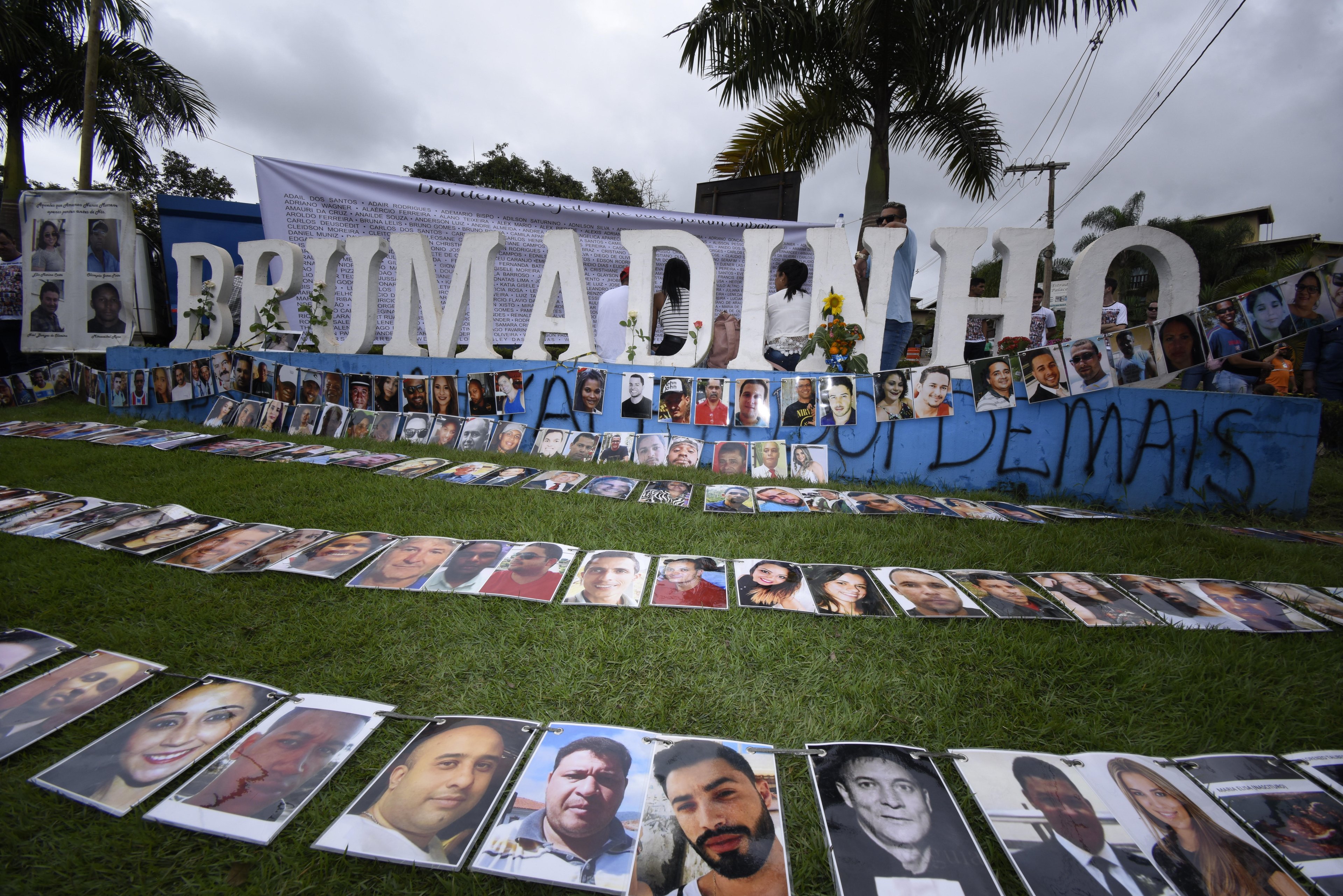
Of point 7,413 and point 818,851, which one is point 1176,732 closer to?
point 818,851

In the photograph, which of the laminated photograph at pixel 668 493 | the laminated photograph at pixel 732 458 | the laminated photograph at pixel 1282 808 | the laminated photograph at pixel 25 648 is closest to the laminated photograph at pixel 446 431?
the laminated photograph at pixel 668 493

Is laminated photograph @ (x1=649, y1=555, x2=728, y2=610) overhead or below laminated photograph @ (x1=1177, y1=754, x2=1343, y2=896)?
overhead

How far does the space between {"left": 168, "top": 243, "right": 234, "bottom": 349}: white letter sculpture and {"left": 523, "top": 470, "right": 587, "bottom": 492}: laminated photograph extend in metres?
4.79

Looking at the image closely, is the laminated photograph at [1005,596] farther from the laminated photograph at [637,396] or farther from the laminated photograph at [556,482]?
the laminated photograph at [637,396]

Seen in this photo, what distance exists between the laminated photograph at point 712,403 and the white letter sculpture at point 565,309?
3.74 ft

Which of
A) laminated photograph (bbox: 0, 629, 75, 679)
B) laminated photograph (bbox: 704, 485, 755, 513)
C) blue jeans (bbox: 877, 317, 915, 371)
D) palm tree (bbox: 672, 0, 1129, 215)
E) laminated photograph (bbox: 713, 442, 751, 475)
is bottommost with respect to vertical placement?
laminated photograph (bbox: 0, 629, 75, 679)

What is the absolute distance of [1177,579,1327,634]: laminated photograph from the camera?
6.77ft

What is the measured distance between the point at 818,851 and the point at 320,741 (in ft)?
4.21

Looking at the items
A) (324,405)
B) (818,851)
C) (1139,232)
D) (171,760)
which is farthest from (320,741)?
(1139,232)

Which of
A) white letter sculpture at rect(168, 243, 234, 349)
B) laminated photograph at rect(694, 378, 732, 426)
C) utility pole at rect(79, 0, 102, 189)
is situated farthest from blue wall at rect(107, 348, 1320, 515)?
utility pole at rect(79, 0, 102, 189)

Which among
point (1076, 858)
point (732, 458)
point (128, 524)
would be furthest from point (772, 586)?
point (128, 524)

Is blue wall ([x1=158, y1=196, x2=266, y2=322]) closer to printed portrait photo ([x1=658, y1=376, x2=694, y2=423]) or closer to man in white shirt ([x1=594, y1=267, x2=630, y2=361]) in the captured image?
man in white shirt ([x1=594, y1=267, x2=630, y2=361])

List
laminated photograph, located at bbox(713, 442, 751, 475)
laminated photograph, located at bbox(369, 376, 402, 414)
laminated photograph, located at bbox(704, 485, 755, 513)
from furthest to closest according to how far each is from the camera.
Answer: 1. laminated photograph, located at bbox(369, 376, 402, 414)
2. laminated photograph, located at bbox(713, 442, 751, 475)
3. laminated photograph, located at bbox(704, 485, 755, 513)

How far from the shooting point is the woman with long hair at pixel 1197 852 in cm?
114
